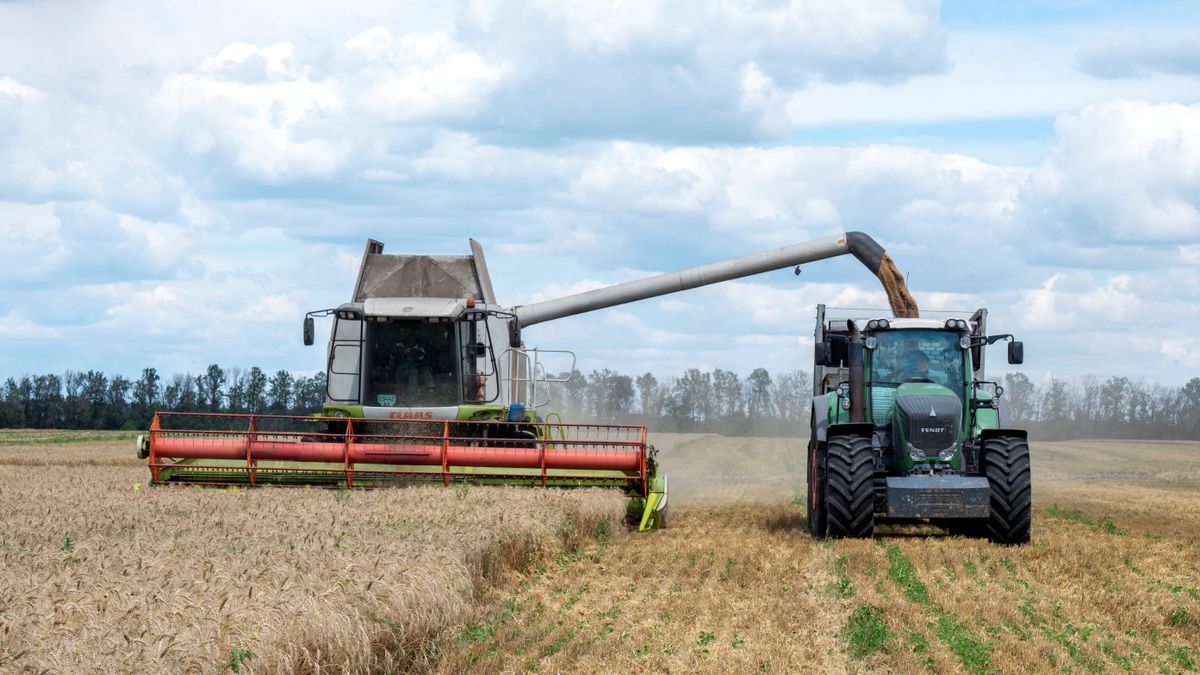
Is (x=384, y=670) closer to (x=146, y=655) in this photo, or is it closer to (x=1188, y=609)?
(x=146, y=655)

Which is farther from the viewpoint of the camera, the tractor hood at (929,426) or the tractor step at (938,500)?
the tractor hood at (929,426)

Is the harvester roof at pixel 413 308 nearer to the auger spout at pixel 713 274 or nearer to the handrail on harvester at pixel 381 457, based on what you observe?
the handrail on harvester at pixel 381 457

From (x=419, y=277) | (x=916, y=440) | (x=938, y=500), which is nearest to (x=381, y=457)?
(x=419, y=277)

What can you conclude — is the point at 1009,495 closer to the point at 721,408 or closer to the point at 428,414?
the point at 428,414

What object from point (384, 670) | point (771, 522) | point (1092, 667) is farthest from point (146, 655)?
point (771, 522)

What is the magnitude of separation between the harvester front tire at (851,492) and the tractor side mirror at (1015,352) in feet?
6.28

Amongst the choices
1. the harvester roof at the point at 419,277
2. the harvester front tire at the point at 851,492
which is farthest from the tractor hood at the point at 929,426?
the harvester roof at the point at 419,277

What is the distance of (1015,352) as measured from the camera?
13.2 meters

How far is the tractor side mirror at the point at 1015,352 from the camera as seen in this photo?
1316cm

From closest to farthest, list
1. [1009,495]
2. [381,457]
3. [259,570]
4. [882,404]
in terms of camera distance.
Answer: [259,570] < [1009,495] < [882,404] < [381,457]

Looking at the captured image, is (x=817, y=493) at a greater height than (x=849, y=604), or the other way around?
(x=817, y=493)

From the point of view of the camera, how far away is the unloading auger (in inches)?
567

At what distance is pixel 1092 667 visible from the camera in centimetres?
712

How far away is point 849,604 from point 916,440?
444 centimetres
